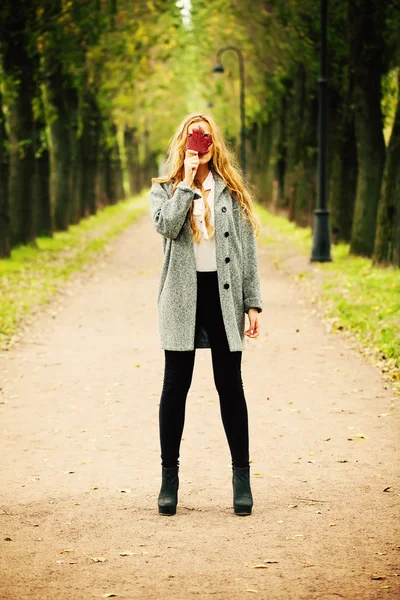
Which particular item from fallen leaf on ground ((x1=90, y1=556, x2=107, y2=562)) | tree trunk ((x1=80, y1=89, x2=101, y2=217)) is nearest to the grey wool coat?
fallen leaf on ground ((x1=90, y1=556, x2=107, y2=562))

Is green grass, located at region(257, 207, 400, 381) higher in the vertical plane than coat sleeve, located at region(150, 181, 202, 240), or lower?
lower

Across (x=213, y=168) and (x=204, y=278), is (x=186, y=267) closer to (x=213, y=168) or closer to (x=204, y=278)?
(x=204, y=278)

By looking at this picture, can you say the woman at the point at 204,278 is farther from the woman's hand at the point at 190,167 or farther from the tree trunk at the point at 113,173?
the tree trunk at the point at 113,173

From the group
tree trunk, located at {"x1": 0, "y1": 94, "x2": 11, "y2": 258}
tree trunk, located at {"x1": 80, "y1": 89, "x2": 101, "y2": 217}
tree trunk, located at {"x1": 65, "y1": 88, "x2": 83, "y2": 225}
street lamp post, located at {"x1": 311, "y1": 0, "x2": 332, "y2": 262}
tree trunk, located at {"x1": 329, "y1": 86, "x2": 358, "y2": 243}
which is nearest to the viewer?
street lamp post, located at {"x1": 311, "y1": 0, "x2": 332, "y2": 262}

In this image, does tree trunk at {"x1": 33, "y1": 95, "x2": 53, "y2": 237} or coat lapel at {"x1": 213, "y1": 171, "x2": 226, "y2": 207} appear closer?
coat lapel at {"x1": 213, "y1": 171, "x2": 226, "y2": 207}

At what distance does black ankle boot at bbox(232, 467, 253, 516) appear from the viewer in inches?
220

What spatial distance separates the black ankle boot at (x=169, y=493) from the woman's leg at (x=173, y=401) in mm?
43

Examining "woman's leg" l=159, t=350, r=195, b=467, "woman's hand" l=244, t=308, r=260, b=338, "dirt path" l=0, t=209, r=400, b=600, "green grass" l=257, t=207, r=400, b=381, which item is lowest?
"green grass" l=257, t=207, r=400, b=381

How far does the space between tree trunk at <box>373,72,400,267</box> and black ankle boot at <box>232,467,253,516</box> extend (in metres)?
13.1

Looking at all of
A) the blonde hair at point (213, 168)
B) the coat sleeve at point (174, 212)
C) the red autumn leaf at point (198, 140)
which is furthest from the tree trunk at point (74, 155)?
the coat sleeve at point (174, 212)

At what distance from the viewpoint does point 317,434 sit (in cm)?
755

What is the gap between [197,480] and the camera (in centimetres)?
634

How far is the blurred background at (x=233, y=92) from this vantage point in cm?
2097

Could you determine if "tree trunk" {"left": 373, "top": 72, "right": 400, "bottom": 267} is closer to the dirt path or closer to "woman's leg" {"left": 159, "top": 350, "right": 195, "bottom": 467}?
the dirt path
